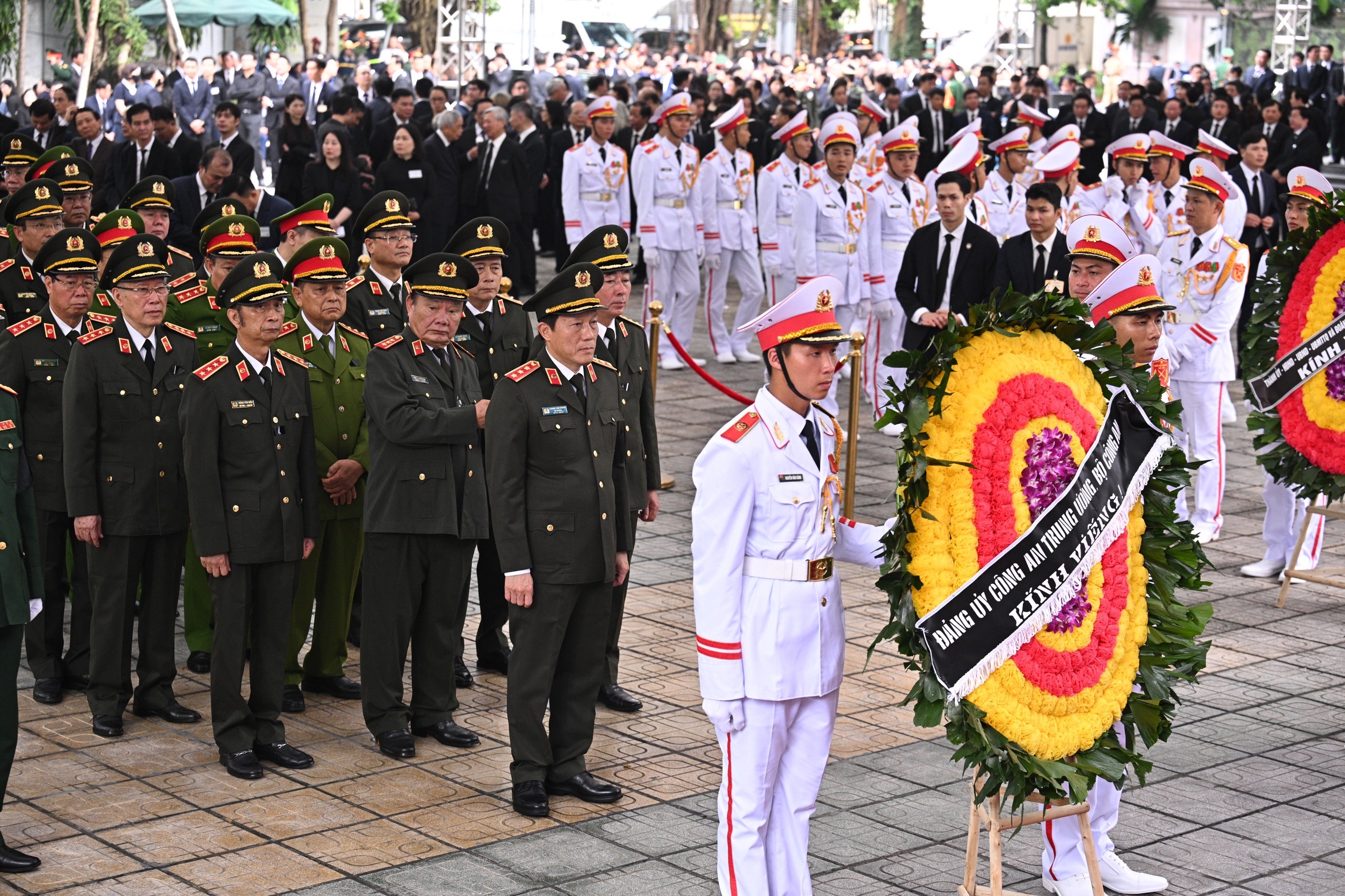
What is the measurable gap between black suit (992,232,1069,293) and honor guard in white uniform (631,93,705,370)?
5014mm

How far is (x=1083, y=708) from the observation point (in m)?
5.05

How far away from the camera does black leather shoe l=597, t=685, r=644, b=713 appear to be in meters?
7.51

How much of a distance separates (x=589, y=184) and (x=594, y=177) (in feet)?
0.29

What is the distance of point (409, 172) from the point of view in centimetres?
1611

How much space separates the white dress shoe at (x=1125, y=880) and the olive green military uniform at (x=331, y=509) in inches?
138

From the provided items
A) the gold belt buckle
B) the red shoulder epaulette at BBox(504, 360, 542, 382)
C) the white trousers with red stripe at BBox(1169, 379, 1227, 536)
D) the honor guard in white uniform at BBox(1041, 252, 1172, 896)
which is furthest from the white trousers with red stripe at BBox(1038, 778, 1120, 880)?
the white trousers with red stripe at BBox(1169, 379, 1227, 536)

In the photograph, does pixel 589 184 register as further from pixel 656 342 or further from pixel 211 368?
pixel 211 368

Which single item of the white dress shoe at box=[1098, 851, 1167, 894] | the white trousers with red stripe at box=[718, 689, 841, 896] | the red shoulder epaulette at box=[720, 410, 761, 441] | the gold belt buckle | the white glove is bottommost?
the white dress shoe at box=[1098, 851, 1167, 894]

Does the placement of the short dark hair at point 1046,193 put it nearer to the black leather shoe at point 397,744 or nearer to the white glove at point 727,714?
the black leather shoe at point 397,744

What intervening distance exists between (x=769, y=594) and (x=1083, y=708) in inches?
39.4

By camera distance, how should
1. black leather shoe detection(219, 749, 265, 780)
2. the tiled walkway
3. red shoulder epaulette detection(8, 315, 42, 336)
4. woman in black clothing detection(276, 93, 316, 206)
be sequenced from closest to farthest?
the tiled walkway < black leather shoe detection(219, 749, 265, 780) < red shoulder epaulette detection(8, 315, 42, 336) < woman in black clothing detection(276, 93, 316, 206)

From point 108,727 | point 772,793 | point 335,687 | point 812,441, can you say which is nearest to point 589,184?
point 335,687

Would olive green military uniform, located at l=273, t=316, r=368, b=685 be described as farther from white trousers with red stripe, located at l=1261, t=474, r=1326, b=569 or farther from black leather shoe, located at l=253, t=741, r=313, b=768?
white trousers with red stripe, located at l=1261, t=474, r=1326, b=569

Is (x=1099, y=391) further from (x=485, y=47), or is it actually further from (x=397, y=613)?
(x=485, y=47)
